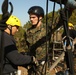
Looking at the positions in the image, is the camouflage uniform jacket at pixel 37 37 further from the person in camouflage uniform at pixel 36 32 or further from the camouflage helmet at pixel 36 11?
the camouflage helmet at pixel 36 11

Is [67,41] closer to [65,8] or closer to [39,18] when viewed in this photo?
[65,8]

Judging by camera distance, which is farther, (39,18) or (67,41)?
(39,18)

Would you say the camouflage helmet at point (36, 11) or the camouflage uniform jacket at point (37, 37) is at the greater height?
the camouflage helmet at point (36, 11)

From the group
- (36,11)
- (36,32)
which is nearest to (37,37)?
(36,32)

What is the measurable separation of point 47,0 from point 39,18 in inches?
102

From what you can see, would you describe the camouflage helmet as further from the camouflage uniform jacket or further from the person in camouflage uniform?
the camouflage uniform jacket

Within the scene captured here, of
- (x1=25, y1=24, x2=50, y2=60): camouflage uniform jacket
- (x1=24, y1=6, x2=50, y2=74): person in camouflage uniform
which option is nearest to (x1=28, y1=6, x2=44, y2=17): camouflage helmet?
(x1=24, y1=6, x2=50, y2=74): person in camouflage uniform

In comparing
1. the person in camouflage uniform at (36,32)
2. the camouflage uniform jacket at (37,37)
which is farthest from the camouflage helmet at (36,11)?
the camouflage uniform jacket at (37,37)

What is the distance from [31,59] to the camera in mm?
3617

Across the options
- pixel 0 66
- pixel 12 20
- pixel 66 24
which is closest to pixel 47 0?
pixel 66 24

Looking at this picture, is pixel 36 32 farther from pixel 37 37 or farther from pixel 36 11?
pixel 36 11

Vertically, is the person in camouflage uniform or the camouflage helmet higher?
the camouflage helmet

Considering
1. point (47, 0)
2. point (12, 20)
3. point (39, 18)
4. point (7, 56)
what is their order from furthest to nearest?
point (39, 18) → point (12, 20) → point (7, 56) → point (47, 0)

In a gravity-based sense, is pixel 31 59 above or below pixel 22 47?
above
